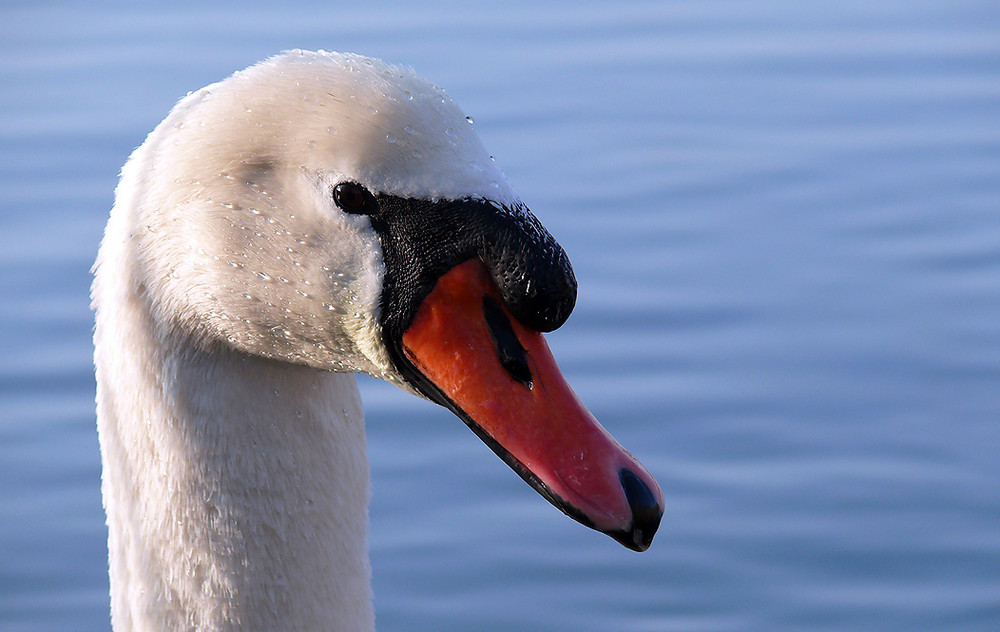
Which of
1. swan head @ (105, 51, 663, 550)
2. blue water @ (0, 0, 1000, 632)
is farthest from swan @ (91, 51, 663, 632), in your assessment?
blue water @ (0, 0, 1000, 632)

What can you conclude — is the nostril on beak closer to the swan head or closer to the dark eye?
the swan head

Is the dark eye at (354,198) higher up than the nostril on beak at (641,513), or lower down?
higher up

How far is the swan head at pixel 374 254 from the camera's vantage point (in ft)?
8.82

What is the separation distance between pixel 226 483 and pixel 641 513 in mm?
890

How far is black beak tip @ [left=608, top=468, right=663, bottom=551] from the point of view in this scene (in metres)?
2.68

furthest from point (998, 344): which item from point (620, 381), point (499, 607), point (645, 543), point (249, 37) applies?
point (249, 37)

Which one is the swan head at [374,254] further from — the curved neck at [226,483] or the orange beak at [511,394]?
the curved neck at [226,483]

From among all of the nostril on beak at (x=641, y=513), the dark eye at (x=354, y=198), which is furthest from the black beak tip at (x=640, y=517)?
the dark eye at (x=354, y=198)

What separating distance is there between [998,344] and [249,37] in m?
5.71

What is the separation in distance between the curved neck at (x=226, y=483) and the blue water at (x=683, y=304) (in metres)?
2.54

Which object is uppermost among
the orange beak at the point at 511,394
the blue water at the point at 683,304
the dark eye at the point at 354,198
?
the dark eye at the point at 354,198

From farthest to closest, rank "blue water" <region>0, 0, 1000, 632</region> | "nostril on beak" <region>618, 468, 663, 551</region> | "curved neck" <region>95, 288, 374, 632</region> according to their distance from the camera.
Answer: "blue water" <region>0, 0, 1000, 632</region>
"curved neck" <region>95, 288, 374, 632</region>
"nostril on beak" <region>618, 468, 663, 551</region>

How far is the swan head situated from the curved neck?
0.12 m

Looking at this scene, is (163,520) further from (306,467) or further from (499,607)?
(499,607)
